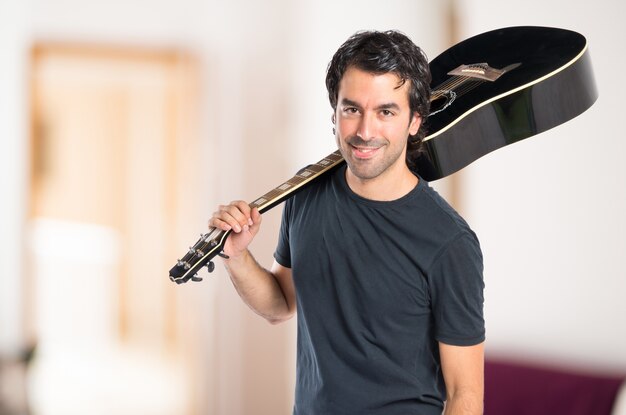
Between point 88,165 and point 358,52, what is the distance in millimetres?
7080

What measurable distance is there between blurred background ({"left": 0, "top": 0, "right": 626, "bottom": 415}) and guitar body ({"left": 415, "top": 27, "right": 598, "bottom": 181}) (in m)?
1.39

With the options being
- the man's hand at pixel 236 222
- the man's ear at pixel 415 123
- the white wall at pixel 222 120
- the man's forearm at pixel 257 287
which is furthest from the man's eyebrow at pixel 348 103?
the white wall at pixel 222 120

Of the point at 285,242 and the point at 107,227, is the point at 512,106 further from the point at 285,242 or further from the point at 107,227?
the point at 107,227

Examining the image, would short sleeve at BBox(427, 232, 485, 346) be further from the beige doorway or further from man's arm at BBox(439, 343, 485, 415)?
the beige doorway

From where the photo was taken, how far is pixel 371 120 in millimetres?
1587

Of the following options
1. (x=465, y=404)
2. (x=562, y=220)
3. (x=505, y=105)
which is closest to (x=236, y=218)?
(x=465, y=404)

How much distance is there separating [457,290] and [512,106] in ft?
1.85

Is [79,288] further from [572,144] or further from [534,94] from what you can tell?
[534,94]

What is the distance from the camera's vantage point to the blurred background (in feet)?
11.0

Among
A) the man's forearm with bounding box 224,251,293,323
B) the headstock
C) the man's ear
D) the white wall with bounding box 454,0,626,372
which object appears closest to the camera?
the headstock

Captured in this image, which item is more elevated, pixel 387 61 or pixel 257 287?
pixel 387 61


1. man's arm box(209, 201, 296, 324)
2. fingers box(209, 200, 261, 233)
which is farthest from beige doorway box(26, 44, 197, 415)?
fingers box(209, 200, 261, 233)

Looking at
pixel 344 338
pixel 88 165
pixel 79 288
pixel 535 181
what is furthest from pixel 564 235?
pixel 88 165

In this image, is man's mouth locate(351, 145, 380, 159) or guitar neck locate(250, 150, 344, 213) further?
guitar neck locate(250, 150, 344, 213)
